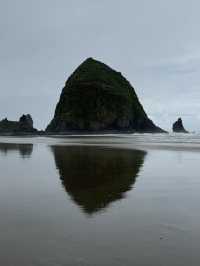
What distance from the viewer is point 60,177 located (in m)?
14.4

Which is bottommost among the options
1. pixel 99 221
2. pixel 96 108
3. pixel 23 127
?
pixel 99 221

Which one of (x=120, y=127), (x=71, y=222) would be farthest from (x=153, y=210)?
(x=120, y=127)

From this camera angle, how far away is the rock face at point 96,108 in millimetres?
164875

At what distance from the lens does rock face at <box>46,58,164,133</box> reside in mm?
164875

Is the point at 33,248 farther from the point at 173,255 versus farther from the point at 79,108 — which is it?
the point at 79,108

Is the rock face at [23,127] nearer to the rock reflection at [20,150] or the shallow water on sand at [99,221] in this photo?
the rock reflection at [20,150]

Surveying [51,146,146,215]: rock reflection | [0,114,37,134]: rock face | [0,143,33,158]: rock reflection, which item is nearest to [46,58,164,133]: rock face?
[0,114,37,134]: rock face

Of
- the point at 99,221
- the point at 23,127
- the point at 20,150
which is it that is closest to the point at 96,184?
the point at 99,221

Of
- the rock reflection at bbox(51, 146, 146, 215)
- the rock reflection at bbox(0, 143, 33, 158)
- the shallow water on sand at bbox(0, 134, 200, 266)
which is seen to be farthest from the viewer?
the rock reflection at bbox(0, 143, 33, 158)

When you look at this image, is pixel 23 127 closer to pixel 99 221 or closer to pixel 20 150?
pixel 20 150

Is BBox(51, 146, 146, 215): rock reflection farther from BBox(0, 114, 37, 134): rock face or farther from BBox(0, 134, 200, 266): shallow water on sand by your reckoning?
BBox(0, 114, 37, 134): rock face

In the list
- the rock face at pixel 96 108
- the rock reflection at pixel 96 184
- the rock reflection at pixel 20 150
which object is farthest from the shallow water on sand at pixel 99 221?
the rock face at pixel 96 108

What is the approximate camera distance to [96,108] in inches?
6683

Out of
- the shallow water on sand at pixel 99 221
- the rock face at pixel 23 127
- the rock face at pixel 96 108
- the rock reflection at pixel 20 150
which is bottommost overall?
the shallow water on sand at pixel 99 221
